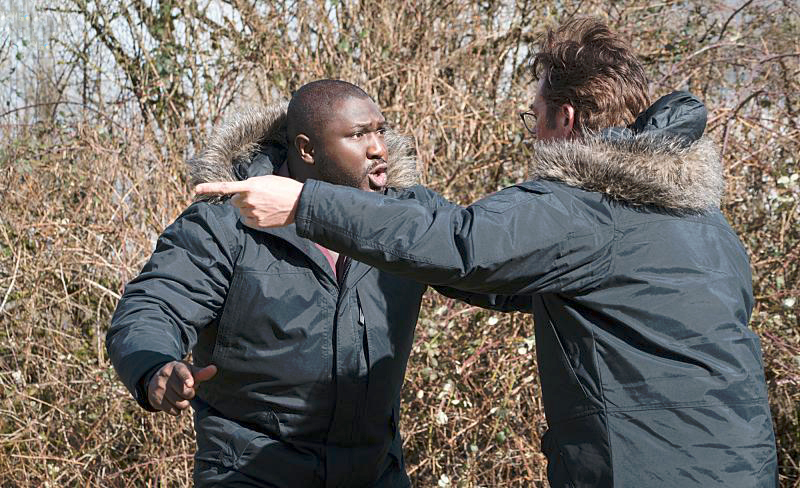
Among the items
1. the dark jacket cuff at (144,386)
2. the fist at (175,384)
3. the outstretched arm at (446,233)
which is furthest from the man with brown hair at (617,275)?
the dark jacket cuff at (144,386)

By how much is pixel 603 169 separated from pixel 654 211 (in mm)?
161

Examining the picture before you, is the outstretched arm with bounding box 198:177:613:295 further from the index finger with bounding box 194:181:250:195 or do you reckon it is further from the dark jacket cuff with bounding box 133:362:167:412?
the dark jacket cuff with bounding box 133:362:167:412

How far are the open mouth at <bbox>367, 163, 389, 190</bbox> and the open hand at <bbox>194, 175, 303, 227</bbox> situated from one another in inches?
44.6

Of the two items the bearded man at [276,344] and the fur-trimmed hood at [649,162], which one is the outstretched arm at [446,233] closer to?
the fur-trimmed hood at [649,162]

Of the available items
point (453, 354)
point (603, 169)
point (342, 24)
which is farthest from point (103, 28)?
point (603, 169)

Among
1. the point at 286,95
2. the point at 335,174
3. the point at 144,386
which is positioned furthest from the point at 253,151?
the point at 286,95

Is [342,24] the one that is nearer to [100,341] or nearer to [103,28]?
[103,28]

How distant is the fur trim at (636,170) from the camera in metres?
2.21

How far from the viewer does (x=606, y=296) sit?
217 centimetres

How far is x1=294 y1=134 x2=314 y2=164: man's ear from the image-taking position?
3.19 m

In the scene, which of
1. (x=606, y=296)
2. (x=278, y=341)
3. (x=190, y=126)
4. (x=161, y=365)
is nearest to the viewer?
(x=606, y=296)

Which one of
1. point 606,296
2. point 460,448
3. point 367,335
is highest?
point 606,296

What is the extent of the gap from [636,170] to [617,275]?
248 millimetres

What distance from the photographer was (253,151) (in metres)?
3.15
